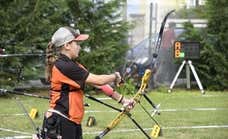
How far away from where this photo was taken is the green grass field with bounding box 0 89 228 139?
964 centimetres

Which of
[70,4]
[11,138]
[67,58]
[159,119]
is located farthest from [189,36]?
[67,58]

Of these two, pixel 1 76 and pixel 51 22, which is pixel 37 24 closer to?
pixel 51 22

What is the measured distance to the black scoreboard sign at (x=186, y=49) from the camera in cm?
1769

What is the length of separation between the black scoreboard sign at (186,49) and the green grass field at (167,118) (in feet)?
6.79

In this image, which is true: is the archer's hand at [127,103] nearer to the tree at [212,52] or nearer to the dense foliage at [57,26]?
the dense foliage at [57,26]

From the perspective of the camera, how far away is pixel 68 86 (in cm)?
554

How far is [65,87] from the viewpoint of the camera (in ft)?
18.2

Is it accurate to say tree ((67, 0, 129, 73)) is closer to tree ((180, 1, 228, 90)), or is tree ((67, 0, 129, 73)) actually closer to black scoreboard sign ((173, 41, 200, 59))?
black scoreboard sign ((173, 41, 200, 59))

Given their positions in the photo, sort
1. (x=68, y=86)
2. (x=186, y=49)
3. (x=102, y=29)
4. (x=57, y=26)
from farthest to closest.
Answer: (x=186, y=49) < (x=102, y=29) < (x=57, y=26) < (x=68, y=86)

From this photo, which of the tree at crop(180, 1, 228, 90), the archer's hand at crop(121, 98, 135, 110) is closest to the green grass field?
the tree at crop(180, 1, 228, 90)

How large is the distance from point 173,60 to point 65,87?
13221 millimetres

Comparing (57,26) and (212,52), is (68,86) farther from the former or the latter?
(212,52)

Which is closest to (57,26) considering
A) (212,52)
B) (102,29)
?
(102,29)

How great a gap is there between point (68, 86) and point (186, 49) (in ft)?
40.8
